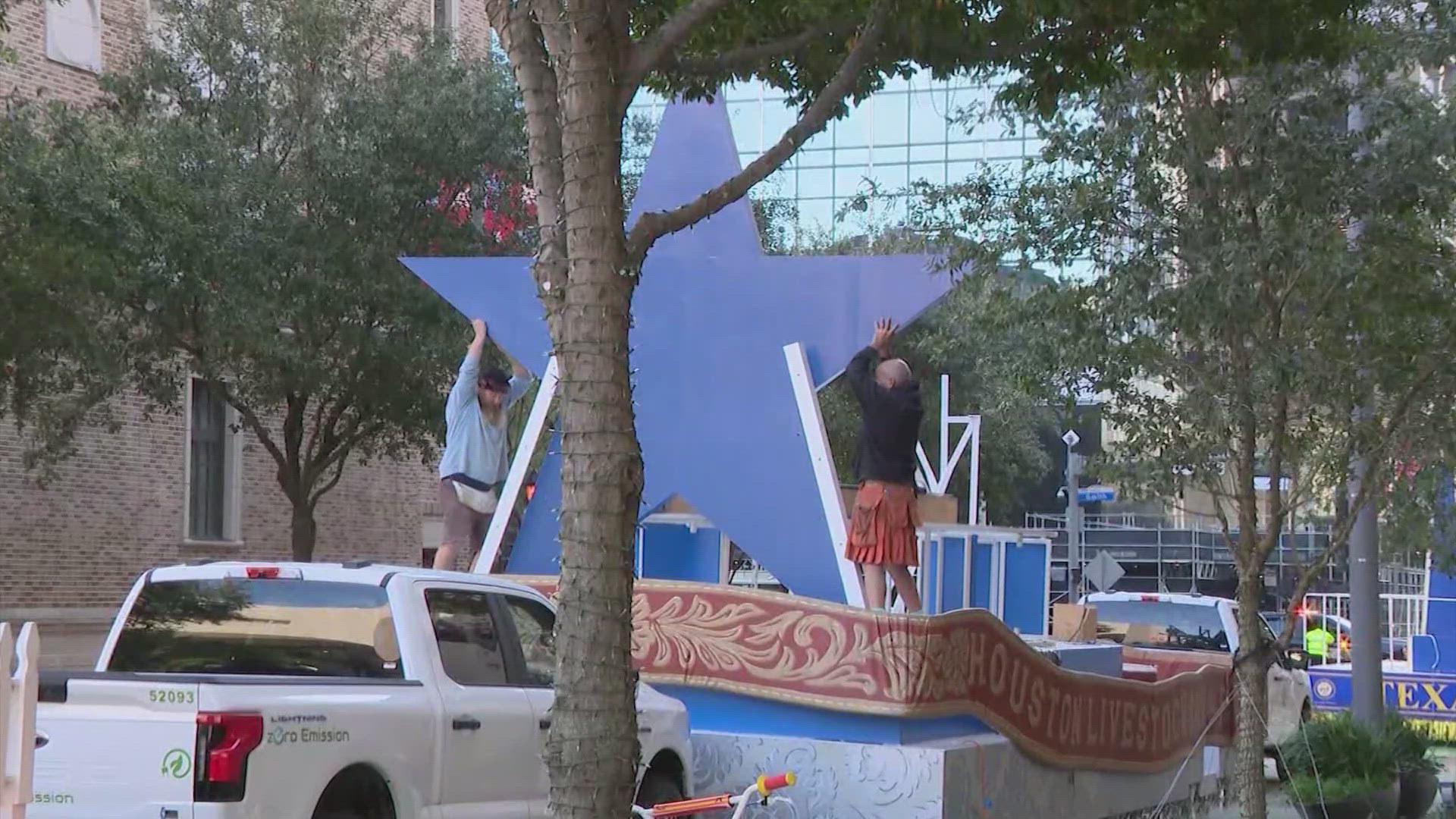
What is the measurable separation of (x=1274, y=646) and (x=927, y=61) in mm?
5210

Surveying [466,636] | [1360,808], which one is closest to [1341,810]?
[1360,808]

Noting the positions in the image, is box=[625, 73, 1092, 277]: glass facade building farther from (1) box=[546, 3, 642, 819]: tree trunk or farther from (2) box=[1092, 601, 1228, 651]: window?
(1) box=[546, 3, 642, 819]: tree trunk

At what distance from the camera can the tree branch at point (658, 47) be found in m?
6.67

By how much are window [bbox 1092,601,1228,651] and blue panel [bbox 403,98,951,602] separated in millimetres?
7262

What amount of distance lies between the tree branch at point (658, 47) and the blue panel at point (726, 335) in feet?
18.9

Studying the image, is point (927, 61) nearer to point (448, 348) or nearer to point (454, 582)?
point (454, 582)

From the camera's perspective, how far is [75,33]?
24.6 m

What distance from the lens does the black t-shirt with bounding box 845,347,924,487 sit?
1246 cm

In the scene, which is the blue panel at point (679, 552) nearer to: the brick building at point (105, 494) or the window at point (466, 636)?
the window at point (466, 636)

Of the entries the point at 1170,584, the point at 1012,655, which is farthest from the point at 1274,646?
the point at 1170,584

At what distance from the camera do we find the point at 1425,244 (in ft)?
38.0

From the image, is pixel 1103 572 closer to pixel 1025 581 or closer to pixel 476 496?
pixel 1025 581

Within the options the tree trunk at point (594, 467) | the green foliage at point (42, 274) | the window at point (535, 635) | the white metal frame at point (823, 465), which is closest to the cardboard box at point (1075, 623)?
the white metal frame at point (823, 465)

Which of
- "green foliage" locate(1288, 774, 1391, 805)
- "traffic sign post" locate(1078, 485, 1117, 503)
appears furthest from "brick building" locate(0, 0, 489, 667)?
"traffic sign post" locate(1078, 485, 1117, 503)
